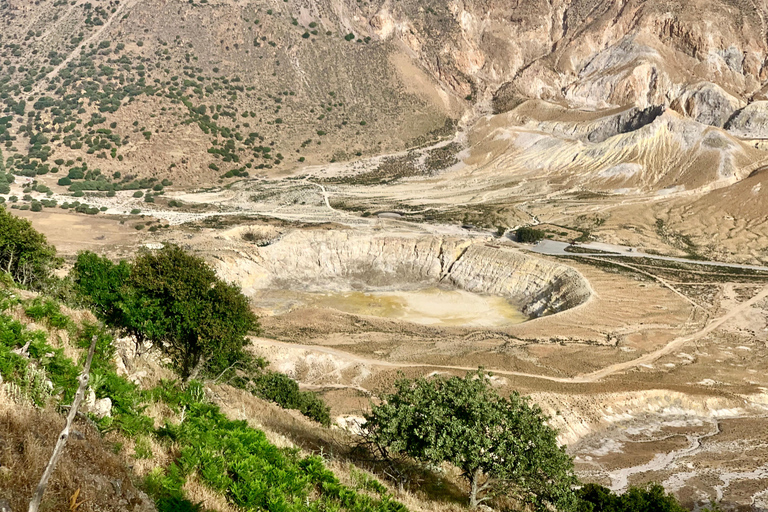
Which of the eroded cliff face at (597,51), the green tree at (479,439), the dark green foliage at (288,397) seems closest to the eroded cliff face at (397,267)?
the dark green foliage at (288,397)

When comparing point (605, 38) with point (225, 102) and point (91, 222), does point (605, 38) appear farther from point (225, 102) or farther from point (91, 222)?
point (91, 222)

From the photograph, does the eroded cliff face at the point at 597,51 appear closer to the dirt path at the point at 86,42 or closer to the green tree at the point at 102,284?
the dirt path at the point at 86,42

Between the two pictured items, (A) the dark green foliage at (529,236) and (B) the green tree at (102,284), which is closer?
(B) the green tree at (102,284)

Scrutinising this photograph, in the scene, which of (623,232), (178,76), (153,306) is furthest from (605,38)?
(153,306)

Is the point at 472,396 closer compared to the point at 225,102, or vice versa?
the point at 472,396

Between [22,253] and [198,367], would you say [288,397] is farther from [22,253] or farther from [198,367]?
[22,253]

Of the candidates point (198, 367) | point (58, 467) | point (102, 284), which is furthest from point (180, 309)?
point (58, 467)

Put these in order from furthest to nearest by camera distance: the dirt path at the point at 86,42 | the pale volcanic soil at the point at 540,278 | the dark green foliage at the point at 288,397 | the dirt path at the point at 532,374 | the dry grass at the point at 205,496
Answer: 1. the dirt path at the point at 86,42
2. the dirt path at the point at 532,374
3. the pale volcanic soil at the point at 540,278
4. the dark green foliage at the point at 288,397
5. the dry grass at the point at 205,496
